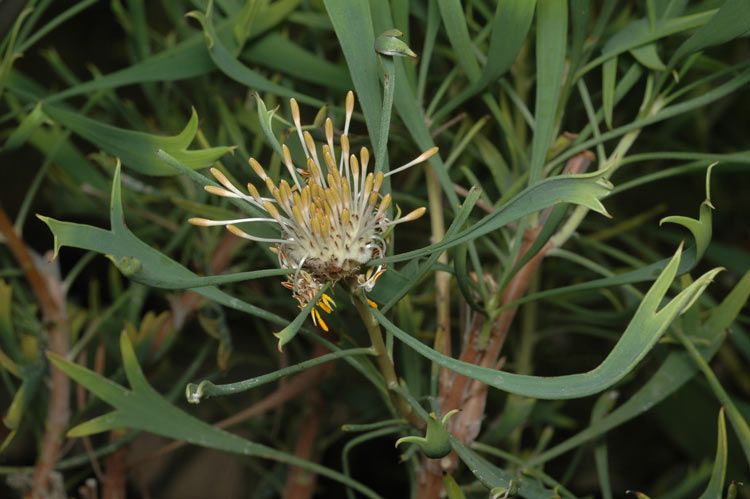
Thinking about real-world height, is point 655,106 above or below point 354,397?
above

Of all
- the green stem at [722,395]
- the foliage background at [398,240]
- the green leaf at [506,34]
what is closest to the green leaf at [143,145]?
the foliage background at [398,240]

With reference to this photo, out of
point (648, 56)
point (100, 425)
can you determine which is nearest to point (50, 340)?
point (100, 425)

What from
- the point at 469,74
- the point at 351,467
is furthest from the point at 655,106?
the point at 351,467

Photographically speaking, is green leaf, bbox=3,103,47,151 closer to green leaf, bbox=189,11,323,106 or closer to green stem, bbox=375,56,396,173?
green leaf, bbox=189,11,323,106

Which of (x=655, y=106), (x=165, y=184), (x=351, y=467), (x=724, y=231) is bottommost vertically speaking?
(x=351, y=467)

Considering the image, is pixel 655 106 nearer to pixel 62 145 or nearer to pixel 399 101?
pixel 399 101

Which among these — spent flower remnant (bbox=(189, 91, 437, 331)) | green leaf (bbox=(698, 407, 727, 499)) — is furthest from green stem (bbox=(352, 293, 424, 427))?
green leaf (bbox=(698, 407, 727, 499))
